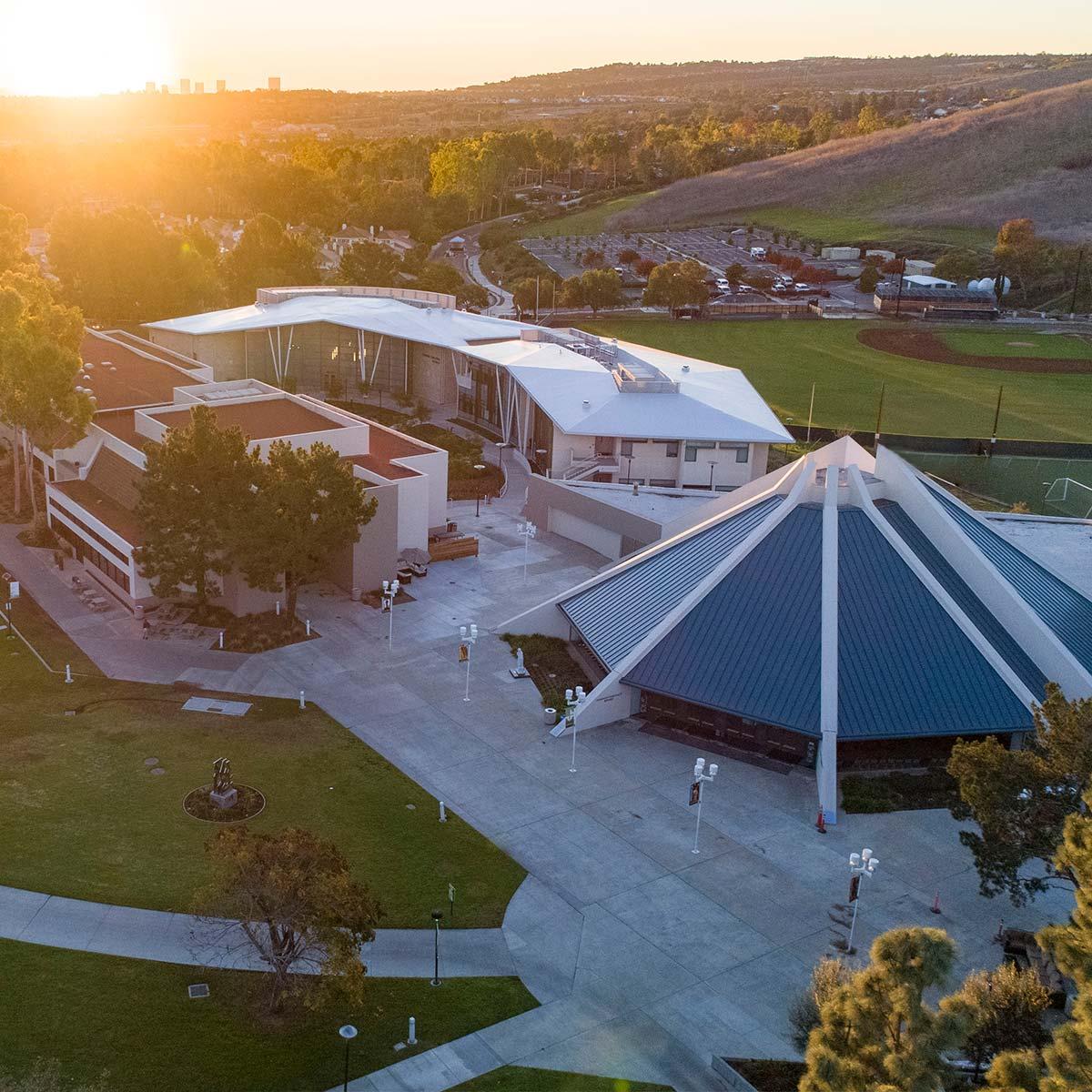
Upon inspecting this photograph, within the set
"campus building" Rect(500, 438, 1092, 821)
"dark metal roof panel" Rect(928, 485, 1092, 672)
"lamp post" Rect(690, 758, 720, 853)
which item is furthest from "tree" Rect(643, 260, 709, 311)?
"lamp post" Rect(690, 758, 720, 853)

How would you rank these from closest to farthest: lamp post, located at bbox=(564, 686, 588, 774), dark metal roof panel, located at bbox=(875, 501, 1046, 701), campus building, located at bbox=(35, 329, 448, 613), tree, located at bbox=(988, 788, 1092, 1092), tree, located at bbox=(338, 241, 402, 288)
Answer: tree, located at bbox=(988, 788, 1092, 1092) → lamp post, located at bbox=(564, 686, 588, 774) → dark metal roof panel, located at bbox=(875, 501, 1046, 701) → campus building, located at bbox=(35, 329, 448, 613) → tree, located at bbox=(338, 241, 402, 288)

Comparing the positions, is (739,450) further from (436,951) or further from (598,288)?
(598,288)

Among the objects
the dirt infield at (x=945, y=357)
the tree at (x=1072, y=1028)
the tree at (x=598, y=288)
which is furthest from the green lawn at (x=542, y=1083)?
the tree at (x=598, y=288)

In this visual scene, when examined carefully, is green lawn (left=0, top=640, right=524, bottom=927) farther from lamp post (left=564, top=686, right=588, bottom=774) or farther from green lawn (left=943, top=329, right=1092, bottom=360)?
green lawn (left=943, top=329, right=1092, bottom=360)

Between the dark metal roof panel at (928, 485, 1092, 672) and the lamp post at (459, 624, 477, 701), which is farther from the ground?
the dark metal roof panel at (928, 485, 1092, 672)

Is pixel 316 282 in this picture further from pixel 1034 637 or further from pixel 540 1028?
pixel 540 1028

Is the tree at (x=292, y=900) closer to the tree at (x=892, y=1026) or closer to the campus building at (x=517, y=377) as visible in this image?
the tree at (x=892, y=1026)
